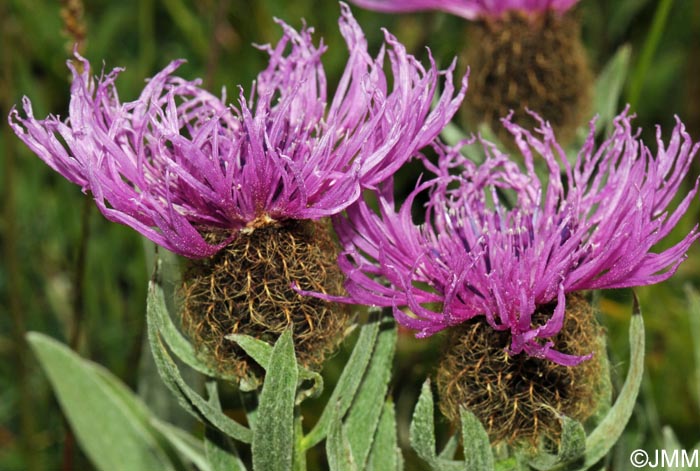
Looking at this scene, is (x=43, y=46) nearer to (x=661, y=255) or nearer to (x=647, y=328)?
(x=647, y=328)

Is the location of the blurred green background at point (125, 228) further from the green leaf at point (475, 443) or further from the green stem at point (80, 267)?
the green leaf at point (475, 443)

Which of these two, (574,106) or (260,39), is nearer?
(574,106)

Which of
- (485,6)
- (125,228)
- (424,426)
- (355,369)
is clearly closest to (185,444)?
(355,369)

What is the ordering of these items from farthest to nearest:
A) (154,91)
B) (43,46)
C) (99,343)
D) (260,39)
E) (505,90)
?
(260,39)
(43,46)
(99,343)
(505,90)
(154,91)

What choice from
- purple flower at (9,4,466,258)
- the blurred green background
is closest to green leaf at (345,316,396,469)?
purple flower at (9,4,466,258)

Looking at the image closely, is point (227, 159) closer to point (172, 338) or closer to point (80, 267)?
point (172, 338)

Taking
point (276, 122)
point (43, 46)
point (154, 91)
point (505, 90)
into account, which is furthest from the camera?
point (43, 46)

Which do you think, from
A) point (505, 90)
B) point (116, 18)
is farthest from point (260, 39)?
point (505, 90)

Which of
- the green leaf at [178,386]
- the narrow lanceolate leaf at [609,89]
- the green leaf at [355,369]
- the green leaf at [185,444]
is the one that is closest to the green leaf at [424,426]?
the green leaf at [355,369]
